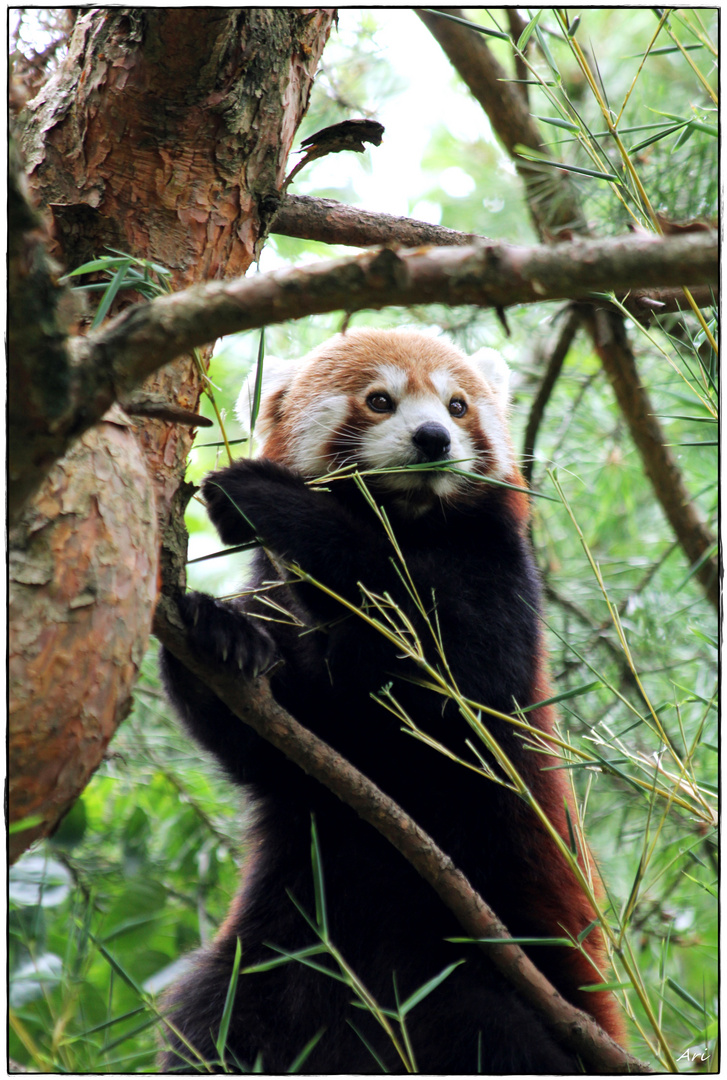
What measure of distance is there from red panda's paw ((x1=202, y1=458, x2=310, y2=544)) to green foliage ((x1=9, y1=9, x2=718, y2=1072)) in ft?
0.31

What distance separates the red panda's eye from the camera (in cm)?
253

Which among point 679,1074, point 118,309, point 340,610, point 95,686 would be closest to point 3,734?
point 95,686

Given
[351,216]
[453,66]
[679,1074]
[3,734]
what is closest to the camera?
[3,734]

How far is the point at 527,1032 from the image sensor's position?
1769 millimetres

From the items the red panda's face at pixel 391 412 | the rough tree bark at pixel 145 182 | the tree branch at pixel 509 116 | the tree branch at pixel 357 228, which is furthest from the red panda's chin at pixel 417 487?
the tree branch at pixel 509 116

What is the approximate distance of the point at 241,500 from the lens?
6.26 feet

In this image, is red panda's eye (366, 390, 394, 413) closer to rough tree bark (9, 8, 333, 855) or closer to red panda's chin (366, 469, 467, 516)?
red panda's chin (366, 469, 467, 516)

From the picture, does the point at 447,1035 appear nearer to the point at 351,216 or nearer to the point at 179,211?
the point at 179,211

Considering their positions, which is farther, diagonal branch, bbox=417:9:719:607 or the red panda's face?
diagonal branch, bbox=417:9:719:607

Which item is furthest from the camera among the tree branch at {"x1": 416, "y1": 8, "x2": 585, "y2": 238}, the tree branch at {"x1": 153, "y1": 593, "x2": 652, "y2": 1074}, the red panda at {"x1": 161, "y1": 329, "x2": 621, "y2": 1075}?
the tree branch at {"x1": 416, "y1": 8, "x2": 585, "y2": 238}

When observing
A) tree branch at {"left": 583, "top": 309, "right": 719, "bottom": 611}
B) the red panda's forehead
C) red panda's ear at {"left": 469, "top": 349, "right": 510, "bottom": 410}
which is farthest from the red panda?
tree branch at {"left": 583, "top": 309, "right": 719, "bottom": 611}

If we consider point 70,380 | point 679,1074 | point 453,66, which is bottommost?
point 679,1074

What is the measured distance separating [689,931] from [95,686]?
7.78 feet

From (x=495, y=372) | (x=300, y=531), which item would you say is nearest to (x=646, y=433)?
(x=495, y=372)
